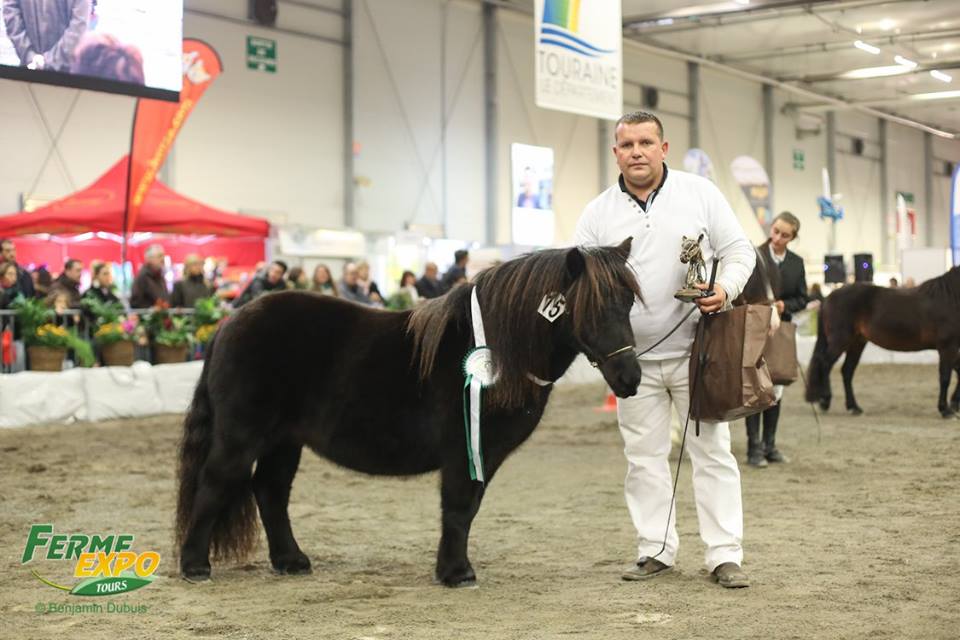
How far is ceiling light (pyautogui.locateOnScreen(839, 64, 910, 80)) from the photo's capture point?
32634 millimetres

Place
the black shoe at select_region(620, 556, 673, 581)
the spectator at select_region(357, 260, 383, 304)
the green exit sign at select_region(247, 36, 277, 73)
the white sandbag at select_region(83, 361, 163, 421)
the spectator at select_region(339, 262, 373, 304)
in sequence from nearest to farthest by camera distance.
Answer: the black shoe at select_region(620, 556, 673, 581)
the white sandbag at select_region(83, 361, 163, 421)
the spectator at select_region(339, 262, 373, 304)
the spectator at select_region(357, 260, 383, 304)
the green exit sign at select_region(247, 36, 277, 73)

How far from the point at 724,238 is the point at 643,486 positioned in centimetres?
111

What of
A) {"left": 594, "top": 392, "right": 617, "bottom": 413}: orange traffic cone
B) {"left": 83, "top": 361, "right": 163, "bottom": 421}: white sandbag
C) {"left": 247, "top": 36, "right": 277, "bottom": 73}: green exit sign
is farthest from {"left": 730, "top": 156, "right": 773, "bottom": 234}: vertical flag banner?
{"left": 83, "top": 361, "right": 163, "bottom": 421}: white sandbag

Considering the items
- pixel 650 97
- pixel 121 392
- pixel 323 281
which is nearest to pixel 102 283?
pixel 121 392

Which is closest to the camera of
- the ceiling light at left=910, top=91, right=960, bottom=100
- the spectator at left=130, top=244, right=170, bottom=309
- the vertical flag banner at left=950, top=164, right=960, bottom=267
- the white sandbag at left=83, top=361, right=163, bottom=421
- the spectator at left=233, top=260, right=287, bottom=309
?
the white sandbag at left=83, top=361, right=163, bottom=421

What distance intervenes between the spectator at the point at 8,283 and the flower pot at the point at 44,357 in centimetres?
77

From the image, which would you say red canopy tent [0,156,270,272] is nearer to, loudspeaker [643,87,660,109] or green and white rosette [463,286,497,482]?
green and white rosette [463,286,497,482]

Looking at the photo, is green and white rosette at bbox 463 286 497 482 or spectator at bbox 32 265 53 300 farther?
spectator at bbox 32 265 53 300

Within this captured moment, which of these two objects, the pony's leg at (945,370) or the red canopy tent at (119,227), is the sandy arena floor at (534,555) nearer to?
the pony's leg at (945,370)

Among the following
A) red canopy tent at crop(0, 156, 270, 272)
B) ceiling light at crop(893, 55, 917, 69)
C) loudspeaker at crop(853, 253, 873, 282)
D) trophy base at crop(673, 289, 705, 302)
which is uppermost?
ceiling light at crop(893, 55, 917, 69)

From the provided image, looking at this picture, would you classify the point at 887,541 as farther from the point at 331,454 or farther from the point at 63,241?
the point at 63,241

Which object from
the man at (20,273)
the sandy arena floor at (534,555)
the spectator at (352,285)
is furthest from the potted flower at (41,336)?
the spectator at (352,285)

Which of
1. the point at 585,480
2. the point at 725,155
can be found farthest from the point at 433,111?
the point at 585,480

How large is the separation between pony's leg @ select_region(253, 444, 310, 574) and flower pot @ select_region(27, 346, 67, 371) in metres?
7.32
